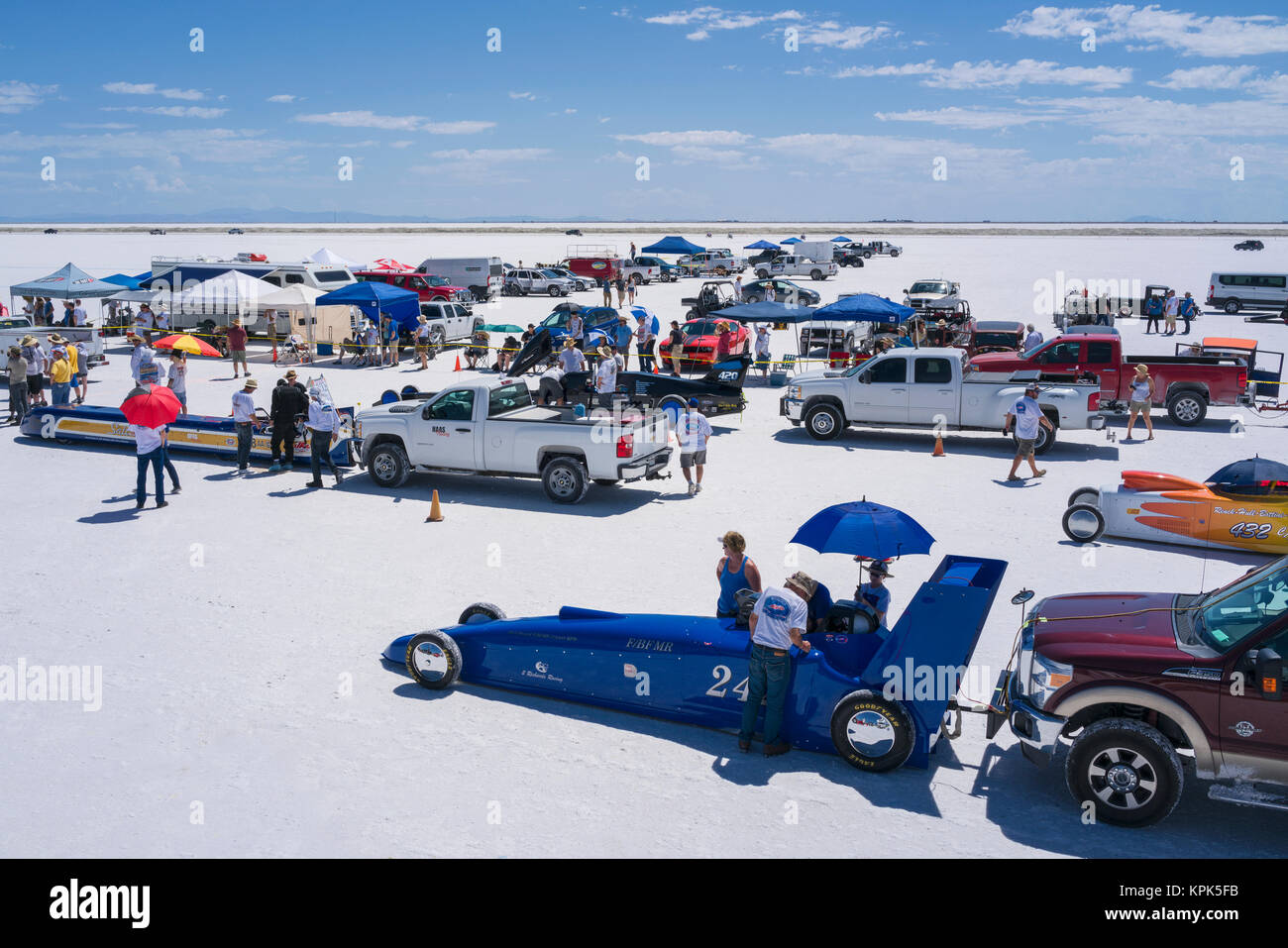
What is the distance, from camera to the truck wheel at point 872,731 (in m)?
6.99

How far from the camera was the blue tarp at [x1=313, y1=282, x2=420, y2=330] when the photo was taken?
94.8 ft

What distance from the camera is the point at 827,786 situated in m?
6.98

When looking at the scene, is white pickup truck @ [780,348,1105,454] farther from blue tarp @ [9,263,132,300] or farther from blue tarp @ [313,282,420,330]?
blue tarp @ [9,263,132,300]

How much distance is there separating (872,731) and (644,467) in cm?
836

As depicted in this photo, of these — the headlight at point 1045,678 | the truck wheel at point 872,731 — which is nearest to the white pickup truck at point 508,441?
the truck wheel at point 872,731

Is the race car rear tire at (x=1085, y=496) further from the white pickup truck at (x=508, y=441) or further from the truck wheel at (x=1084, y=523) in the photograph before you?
the white pickup truck at (x=508, y=441)

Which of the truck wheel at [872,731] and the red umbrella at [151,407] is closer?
the truck wheel at [872,731]

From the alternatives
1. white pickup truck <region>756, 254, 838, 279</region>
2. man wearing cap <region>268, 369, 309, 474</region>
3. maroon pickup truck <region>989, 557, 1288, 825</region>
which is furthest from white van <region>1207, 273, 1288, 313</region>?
maroon pickup truck <region>989, 557, 1288, 825</region>

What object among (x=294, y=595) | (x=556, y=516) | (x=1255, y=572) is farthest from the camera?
(x=556, y=516)

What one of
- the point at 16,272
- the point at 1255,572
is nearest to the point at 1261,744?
the point at 1255,572

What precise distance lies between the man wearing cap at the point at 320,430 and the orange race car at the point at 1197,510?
35.6ft

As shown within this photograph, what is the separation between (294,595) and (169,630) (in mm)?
1320

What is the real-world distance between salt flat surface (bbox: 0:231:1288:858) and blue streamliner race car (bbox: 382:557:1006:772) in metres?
0.18
